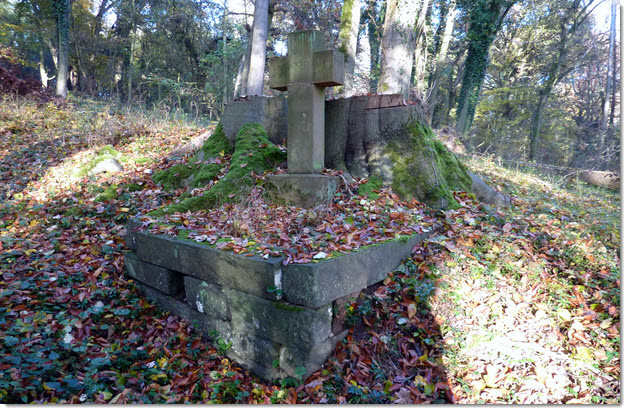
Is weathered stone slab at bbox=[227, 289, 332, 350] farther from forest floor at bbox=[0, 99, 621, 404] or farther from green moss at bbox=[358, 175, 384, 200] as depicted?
green moss at bbox=[358, 175, 384, 200]

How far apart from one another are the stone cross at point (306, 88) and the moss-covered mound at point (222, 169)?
26.4 inches

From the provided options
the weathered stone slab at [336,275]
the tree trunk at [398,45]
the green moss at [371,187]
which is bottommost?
the weathered stone slab at [336,275]

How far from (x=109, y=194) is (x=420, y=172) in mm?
4866

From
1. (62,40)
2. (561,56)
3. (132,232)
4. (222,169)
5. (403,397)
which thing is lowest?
(403,397)

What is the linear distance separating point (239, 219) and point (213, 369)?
4.79 feet

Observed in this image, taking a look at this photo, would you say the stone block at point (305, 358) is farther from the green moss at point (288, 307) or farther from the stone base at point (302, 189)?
the stone base at point (302, 189)

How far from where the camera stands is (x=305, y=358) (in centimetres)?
272

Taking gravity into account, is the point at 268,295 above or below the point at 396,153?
below

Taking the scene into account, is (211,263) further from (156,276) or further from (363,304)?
(363,304)

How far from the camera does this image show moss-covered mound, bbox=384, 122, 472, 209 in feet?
14.4

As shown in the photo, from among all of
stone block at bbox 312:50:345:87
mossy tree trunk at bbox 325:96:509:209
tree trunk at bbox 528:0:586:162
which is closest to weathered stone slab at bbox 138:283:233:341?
mossy tree trunk at bbox 325:96:509:209

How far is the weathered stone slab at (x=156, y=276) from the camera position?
360cm

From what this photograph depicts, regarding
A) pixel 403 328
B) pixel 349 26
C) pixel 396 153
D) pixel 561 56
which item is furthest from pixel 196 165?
pixel 561 56

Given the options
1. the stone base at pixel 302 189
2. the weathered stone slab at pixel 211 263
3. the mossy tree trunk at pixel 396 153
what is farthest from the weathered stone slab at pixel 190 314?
the mossy tree trunk at pixel 396 153
